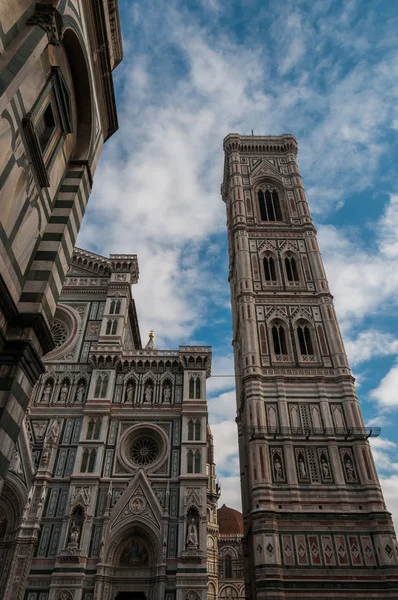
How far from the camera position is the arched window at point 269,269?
3094 centimetres

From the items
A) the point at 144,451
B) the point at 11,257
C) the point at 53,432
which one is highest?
the point at 53,432

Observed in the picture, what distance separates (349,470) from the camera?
22.5 meters

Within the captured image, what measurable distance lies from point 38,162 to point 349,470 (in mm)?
20824

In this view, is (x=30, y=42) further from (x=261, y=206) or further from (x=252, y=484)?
(x=261, y=206)

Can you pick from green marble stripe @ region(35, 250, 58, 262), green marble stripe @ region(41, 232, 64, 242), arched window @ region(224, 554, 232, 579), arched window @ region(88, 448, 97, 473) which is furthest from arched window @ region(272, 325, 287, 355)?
arched window @ region(224, 554, 232, 579)

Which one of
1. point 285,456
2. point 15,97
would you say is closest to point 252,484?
point 285,456

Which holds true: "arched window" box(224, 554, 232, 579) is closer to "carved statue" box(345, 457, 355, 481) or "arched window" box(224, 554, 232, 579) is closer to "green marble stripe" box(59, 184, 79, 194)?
"carved statue" box(345, 457, 355, 481)

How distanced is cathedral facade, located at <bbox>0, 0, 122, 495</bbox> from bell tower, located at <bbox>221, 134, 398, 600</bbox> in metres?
16.9

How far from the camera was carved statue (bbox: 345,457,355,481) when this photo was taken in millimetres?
22266

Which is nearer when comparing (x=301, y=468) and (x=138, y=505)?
(x=138, y=505)

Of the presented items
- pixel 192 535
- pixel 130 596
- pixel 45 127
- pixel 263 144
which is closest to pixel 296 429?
pixel 192 535

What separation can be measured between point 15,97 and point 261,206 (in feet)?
97.8

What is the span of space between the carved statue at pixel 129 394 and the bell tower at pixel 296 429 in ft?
20.5

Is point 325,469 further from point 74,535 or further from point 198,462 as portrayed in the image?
point 74,535
